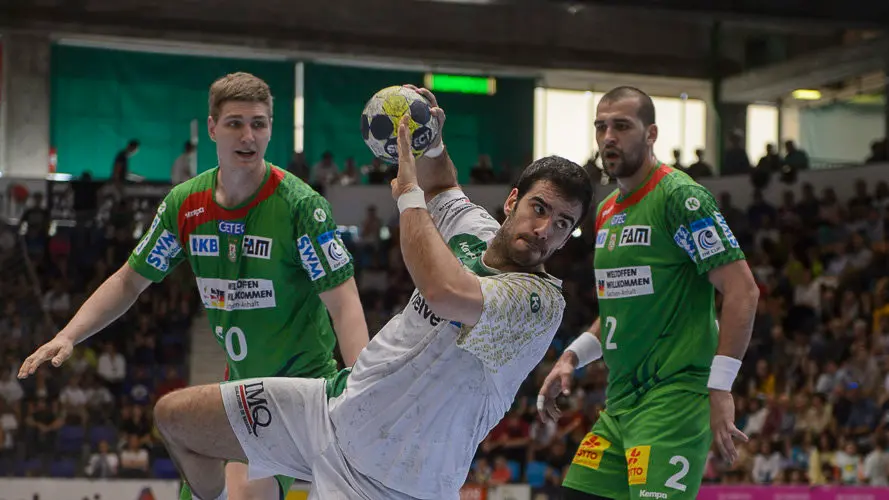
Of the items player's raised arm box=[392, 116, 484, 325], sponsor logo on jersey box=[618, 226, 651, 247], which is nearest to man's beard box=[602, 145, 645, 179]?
sponsor logo on jersey box=[618, 226, 651, 247]

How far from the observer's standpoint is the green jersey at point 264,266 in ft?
17.3

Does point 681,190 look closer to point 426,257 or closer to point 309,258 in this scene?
point 309,258

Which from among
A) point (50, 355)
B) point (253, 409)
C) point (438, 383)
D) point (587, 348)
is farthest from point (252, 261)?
point (587, 348)

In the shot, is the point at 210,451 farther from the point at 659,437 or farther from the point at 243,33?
the point at 243,33

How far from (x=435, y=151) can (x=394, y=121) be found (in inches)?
20.0

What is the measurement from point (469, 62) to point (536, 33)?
159cm

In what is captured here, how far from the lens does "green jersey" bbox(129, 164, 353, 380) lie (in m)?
5.26

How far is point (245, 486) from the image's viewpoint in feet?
17.1

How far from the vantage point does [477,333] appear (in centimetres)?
386

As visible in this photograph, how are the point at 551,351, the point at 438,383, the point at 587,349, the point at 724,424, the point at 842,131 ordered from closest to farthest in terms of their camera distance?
the point at 438,383 < the point at 724,424 < the point at 587,349 < the point at 551,351 < the point at 842,131

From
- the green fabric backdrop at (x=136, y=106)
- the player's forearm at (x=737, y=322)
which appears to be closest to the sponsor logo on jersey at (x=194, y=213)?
the player's forearm at (x=737, y=322)

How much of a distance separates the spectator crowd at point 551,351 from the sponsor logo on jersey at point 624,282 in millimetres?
7484

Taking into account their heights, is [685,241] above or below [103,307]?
above

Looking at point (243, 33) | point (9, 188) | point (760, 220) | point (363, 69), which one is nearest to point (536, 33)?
point (363, 69)
